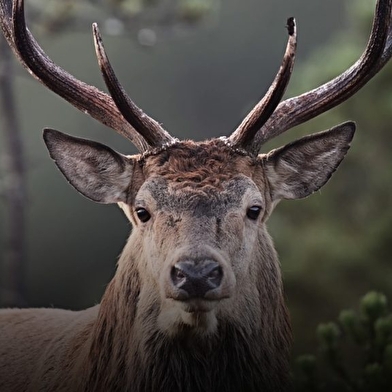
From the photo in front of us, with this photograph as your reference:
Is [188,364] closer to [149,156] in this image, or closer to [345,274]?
[149,156]

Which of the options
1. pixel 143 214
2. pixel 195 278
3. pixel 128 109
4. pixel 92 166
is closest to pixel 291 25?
pixel 128 109

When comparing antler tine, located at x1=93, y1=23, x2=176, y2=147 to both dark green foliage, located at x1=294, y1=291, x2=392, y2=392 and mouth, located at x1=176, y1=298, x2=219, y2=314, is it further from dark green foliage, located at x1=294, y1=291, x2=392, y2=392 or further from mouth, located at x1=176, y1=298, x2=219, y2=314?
dark green foliage, located at x1=294, y1=291, x2=392, y2=392

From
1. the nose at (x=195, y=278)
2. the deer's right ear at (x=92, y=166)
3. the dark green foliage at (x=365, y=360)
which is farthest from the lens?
the deer's right ear at (x=92, y=166)

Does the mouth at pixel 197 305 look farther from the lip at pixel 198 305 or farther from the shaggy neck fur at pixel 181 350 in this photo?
the shaggy neck fur at pixel 181 350

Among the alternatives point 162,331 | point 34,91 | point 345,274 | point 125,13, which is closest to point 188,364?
point 162,331

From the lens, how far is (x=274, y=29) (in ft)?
126

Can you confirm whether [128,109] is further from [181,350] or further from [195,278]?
[181,350]

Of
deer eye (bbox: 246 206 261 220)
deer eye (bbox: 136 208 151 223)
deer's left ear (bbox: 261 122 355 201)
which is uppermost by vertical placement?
deer's left ear (bbox: 261 122 355 201)

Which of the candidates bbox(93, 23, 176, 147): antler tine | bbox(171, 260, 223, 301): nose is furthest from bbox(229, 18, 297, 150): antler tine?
bbox(171, 260, 223, 301): nose

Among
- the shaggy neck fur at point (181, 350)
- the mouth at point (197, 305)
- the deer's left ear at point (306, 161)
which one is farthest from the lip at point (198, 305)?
the deer's left ear at point (306, 161)

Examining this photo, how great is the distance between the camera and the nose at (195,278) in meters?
6.01

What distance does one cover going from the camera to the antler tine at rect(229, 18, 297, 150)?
6699 millimetres

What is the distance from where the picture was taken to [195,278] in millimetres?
6008

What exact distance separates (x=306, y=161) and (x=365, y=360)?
45.0 inches
